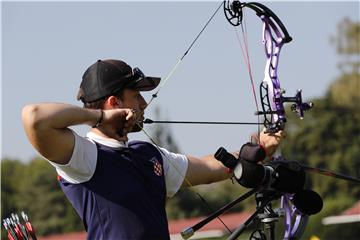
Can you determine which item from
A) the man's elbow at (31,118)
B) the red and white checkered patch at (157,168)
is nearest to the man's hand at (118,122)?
the red and white checkered patch at (157,168)

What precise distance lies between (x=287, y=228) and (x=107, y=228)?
2.52 ft

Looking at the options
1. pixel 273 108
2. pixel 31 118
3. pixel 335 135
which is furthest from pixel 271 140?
pixel 335 135

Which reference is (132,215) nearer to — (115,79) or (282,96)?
(115,79)

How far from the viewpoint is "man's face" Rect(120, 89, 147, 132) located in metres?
3.75

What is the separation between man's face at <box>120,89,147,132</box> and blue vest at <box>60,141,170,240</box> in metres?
0.13

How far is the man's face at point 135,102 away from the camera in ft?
12.3

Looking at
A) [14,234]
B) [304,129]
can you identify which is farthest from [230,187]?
[14,234]

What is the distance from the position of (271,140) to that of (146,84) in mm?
554

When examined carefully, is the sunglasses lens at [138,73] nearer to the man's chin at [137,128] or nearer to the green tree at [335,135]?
the man's chin at [137,128]

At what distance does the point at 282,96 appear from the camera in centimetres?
390

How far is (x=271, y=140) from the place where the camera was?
3.89m

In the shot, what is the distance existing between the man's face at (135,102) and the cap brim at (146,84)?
0.08 feet

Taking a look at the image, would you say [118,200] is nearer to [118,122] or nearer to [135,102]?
[118,122]

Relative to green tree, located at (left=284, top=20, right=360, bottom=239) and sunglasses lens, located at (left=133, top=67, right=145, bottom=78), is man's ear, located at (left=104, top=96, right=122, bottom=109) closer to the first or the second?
sunglasses lens, located at (left=133, top=67, right=145, bottom=78)
